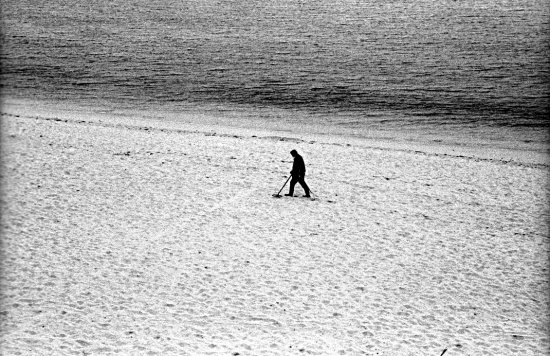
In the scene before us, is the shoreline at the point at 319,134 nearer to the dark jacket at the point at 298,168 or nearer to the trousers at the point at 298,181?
the trousers at the point at 298,181

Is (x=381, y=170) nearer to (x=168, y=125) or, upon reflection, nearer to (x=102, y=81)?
(x=168, y=125)

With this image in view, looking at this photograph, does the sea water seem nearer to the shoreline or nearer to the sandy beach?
the shoreline

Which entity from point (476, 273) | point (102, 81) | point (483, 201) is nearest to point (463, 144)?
point (483, 201)

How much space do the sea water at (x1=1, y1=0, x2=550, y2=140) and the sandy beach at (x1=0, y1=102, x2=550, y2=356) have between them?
12.1m

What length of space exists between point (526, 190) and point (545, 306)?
274 inches

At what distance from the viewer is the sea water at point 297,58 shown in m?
31.8

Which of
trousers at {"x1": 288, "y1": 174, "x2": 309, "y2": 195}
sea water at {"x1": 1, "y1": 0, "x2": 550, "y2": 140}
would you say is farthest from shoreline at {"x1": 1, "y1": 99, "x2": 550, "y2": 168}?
trousers at {"x1": 288, "y1": 174, "x2": 309, "y2": 195}

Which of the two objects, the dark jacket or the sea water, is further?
the sea water

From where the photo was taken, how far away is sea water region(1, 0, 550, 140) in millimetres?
31766

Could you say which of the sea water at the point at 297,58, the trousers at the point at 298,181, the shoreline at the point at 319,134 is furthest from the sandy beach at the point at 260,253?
the sea water at the point at 297,58

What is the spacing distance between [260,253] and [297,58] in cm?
3161

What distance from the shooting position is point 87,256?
34.9 feet

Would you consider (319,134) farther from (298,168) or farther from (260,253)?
(260,253)

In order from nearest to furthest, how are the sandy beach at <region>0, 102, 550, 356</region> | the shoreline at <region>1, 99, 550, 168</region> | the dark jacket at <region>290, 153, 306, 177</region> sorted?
the sandy beach at <region>0, 102, 550, 356</region>, the dark jacket at <region>290, 153, 306, 177</region>, the shoreline at <region>1, 99, 550, 168</region>
